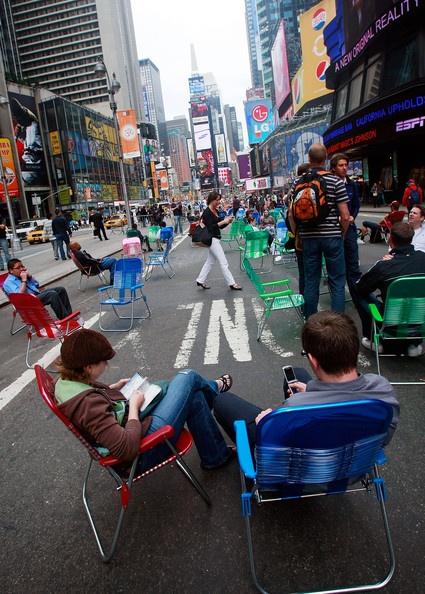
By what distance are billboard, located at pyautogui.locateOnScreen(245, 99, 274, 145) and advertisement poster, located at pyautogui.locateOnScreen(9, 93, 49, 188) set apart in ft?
168

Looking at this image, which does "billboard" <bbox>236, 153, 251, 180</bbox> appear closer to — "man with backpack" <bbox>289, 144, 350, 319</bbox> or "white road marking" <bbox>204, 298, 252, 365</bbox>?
"white road marking" <bbox>204, 298, 252, 365</bbox>

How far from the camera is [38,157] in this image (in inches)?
3157

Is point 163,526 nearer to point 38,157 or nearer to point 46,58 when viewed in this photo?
point 38,157

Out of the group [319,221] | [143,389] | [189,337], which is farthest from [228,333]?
[143,389]

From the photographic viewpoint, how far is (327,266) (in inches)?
215

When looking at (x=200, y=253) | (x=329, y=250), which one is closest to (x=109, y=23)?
(x=200, y=253)

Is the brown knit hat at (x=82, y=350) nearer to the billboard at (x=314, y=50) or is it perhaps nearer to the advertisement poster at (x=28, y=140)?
the billboard at (x=314, y=50)

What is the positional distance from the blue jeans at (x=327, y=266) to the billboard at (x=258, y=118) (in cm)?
11092

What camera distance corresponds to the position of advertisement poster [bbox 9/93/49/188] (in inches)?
2926

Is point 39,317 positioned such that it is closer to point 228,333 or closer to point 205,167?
point 228,333

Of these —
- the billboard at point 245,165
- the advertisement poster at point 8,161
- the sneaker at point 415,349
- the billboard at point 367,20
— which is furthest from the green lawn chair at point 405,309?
the billboard at point 245,165

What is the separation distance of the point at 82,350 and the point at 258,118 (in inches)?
4529

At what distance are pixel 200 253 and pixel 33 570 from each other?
1497 centimetres

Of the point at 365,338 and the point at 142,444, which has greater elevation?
the point at 142,444
